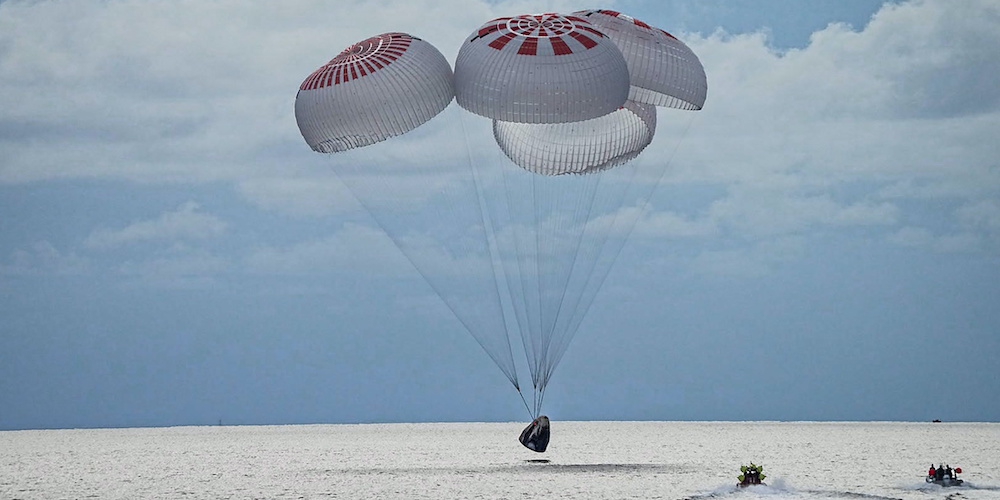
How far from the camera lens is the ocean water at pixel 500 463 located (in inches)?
855

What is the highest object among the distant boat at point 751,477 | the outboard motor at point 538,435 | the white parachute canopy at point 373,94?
the white parachute canopy at point 373,94

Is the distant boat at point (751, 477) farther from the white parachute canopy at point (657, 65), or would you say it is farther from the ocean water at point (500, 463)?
the white parachute canopy at point (657, 65)

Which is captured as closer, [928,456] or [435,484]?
[435,484]

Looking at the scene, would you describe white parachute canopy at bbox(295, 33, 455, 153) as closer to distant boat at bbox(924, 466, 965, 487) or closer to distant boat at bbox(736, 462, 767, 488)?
distant boat at bbox(736, 462, 767, 488)

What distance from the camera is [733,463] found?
27.7 metres

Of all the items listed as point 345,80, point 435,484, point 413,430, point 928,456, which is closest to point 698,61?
point 345,80

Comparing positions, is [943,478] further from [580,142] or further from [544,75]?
[544,75]

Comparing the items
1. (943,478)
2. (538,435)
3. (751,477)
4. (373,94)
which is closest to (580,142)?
(373,94)

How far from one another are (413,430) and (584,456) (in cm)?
1888

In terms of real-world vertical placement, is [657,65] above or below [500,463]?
above

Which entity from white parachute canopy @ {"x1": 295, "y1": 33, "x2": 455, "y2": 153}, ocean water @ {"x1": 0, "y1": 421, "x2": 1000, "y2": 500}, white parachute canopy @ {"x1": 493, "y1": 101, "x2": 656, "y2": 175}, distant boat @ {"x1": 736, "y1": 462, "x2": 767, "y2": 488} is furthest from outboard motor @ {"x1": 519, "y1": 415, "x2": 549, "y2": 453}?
white parachute canopy @ {"x1": 295, "y1": 33, "x2": 455, "y2": 153}

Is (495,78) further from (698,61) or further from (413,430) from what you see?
(413,430)

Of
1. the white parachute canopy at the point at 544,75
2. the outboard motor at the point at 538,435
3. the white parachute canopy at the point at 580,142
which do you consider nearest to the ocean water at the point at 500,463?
the outboard motor at the point at 538,435

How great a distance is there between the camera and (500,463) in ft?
92.9
